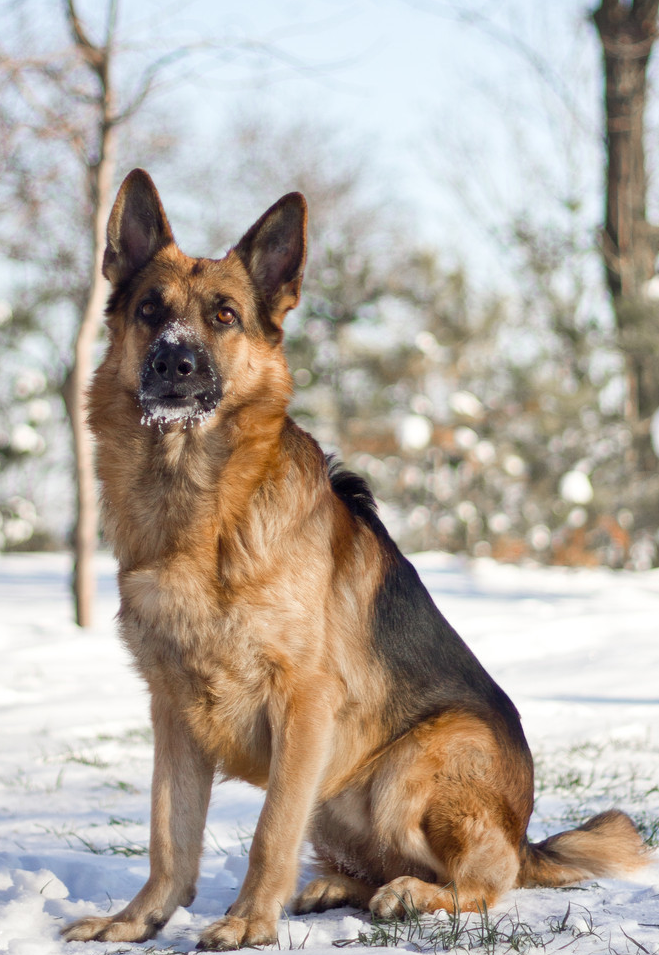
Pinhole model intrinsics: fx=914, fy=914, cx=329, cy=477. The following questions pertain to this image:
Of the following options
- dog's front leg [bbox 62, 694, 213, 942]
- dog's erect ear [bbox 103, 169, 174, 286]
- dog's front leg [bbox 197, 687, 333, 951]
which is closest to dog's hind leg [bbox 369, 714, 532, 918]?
dog's front leg [bbox 197, 687, 333, 951]

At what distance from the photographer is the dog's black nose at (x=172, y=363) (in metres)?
2.96

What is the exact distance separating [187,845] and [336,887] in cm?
53

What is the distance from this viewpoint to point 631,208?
14383 millimetres

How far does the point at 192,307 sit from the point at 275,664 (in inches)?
51.2

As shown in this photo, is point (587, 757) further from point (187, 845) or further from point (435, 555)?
point (435, 555)

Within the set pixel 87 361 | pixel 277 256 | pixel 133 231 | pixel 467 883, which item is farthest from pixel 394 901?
pixel 87 361

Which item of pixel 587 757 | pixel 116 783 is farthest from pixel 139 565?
pixel 587 757

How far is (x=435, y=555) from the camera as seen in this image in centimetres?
1697

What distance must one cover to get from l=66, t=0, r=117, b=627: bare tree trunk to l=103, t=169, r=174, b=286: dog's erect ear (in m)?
5.56

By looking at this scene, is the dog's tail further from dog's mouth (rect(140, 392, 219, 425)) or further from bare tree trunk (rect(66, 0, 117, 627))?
bare tree trunk (rect(66, 0, 117, 627))

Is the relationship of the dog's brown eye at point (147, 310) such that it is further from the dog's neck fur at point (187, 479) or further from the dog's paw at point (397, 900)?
the dog's paw at point (397, 900)

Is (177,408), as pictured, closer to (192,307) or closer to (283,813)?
(192,307)

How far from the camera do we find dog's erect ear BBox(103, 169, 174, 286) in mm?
3373

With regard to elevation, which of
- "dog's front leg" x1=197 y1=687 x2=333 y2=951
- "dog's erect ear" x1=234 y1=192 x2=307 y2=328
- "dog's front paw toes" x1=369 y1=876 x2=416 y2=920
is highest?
"dog's erect ear" x1=234 y1=192 x2=307 y2=328
